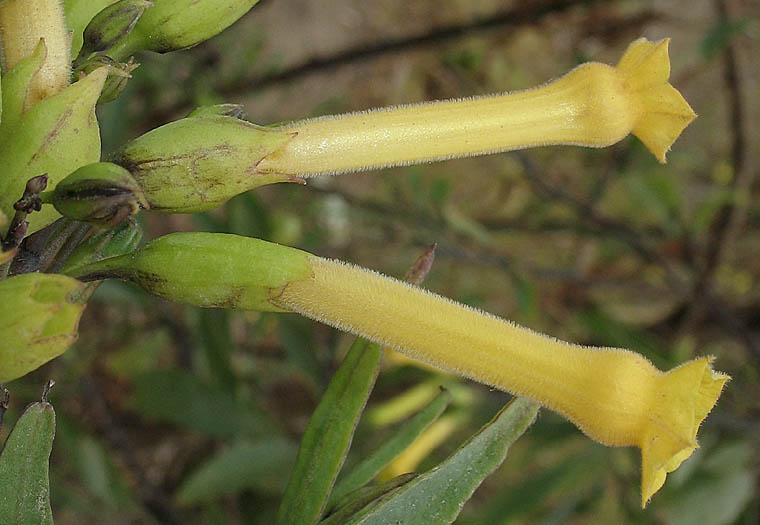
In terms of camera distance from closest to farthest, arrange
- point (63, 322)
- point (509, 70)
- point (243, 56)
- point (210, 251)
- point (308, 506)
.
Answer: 1. point (63, 322)
2. point (210, 251)
3. point (308, 506)
4. point (243, 56)
5. point (509, 70)

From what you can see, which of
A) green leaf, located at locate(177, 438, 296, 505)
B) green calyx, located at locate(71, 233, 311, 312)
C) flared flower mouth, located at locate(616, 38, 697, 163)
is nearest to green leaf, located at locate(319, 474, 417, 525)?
green calyx, located at locate(71, 233, 311, 312)

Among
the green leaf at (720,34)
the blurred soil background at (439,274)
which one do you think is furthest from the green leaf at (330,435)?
the green leaf at (720,34)

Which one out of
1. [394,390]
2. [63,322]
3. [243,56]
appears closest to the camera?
[63,322]

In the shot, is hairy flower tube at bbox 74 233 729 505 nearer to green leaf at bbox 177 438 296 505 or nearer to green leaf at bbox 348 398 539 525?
green leaf at bbox 348 398 539 525

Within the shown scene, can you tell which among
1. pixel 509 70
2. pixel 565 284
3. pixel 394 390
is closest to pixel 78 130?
pixel 394 390

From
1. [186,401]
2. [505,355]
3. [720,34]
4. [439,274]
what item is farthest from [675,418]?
[439,274]

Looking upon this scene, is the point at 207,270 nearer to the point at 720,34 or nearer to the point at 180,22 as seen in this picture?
the point at 180,22

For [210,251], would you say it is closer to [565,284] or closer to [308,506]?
[308,506]

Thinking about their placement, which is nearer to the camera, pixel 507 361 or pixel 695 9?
pixel 507 361
